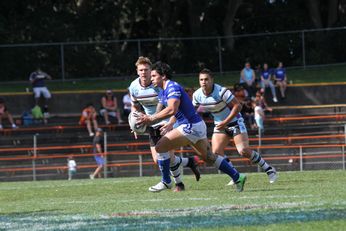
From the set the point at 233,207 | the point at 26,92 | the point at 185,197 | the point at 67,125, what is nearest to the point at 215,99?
the point at 185,197

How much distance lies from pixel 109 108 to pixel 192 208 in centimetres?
2093

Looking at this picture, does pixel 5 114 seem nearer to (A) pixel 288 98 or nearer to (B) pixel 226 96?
(A) pixel 288 98

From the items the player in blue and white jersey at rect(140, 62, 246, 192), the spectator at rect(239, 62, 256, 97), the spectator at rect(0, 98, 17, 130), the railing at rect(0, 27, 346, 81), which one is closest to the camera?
the player in blue and white jersey at rect(140, 62, 246, 192)

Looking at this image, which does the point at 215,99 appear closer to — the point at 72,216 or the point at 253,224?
the point at 72,216

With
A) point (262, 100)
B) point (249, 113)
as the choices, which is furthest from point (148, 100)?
point (262, 100)

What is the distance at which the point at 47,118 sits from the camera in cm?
3173

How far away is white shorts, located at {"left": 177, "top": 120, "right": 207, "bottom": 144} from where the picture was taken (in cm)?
1273

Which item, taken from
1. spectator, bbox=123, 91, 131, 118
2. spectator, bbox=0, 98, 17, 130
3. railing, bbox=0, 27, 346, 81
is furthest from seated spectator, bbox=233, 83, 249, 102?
spectator, bbox=0, 98, 17, 130

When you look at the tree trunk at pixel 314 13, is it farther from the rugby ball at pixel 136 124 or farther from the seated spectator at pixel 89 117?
the rugby ball at pixel 136 124

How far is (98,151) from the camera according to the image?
2708cm

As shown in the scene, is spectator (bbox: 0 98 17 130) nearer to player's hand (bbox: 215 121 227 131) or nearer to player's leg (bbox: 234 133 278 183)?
player's leg (bbox: 234 133 278 183)

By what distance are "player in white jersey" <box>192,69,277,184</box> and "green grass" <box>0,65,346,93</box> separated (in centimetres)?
1861

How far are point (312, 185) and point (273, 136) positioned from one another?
14922mm

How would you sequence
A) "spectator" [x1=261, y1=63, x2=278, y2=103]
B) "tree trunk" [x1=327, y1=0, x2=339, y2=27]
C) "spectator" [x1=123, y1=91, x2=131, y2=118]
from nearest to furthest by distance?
"spectator" [x1=123, y1=91, x2=131, y2=118]
"spectator" [x1=261, y1=63, x2=278, y2=103]
"tree trunk" [x1=327, y1=0, x2=339, y2=27]
